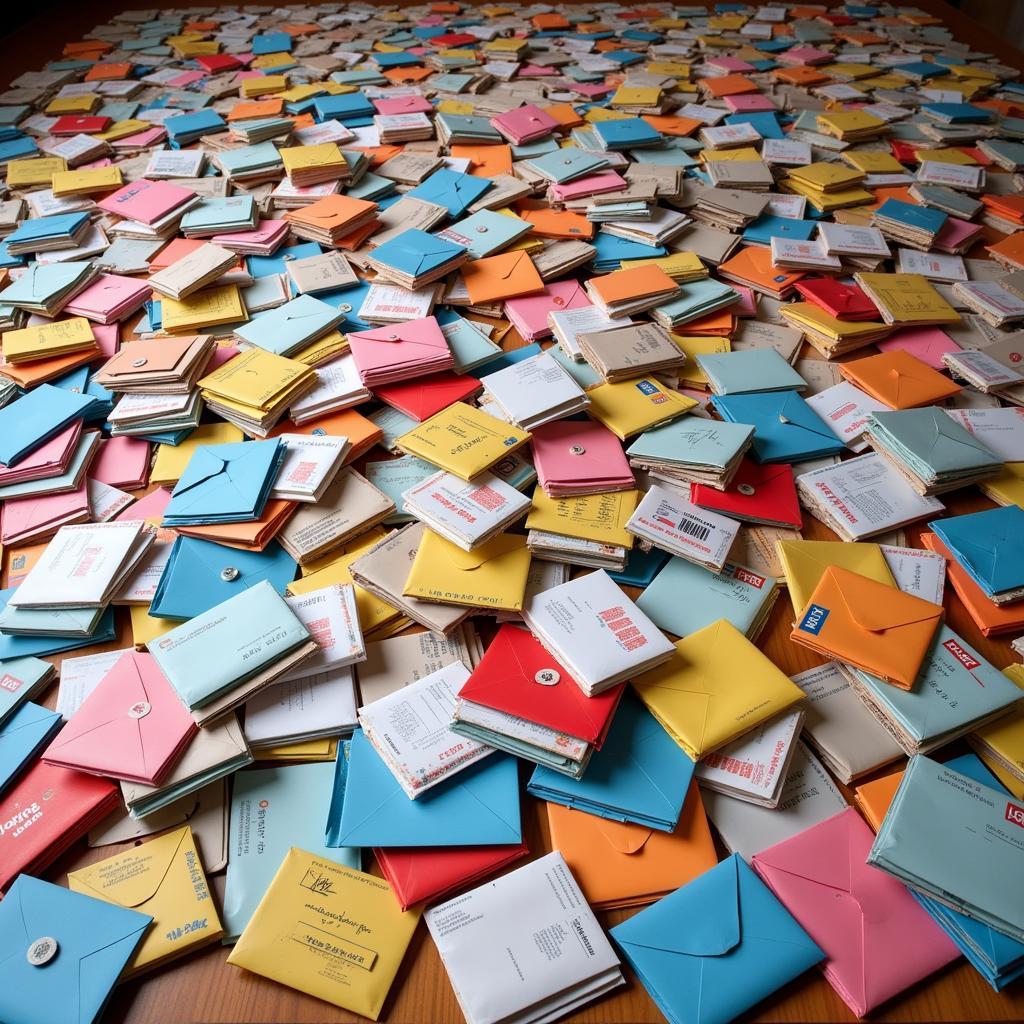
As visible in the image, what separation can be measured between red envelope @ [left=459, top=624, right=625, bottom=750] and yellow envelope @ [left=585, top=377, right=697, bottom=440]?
29.5 inches

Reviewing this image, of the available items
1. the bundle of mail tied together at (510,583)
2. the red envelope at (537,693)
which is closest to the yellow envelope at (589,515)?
the bundle of mail tied together at (510,583)

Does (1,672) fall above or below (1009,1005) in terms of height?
above

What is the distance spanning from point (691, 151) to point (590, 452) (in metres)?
2.31

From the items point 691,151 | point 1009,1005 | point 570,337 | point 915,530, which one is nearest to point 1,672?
point 570,337

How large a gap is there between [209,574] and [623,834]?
107 cm

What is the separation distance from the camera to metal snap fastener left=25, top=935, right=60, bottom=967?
1.11 meters

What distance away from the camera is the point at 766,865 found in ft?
4.01

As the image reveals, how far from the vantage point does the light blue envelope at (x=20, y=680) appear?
4.74ft

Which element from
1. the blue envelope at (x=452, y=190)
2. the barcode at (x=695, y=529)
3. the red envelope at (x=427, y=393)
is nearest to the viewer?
the barcode at (x=695, y=529)

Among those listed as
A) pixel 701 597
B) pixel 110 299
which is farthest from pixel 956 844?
pixel 110 299

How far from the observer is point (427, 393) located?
2096mm

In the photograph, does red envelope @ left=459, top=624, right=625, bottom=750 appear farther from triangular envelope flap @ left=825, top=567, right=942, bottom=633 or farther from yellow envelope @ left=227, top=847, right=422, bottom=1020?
triangular envelope flap @ left=825, top=567, right=942, bottom=633

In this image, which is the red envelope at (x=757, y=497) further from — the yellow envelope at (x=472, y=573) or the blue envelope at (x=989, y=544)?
the yellow envelope at (x=472, y=573)

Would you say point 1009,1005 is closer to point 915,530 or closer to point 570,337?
point 915,530
